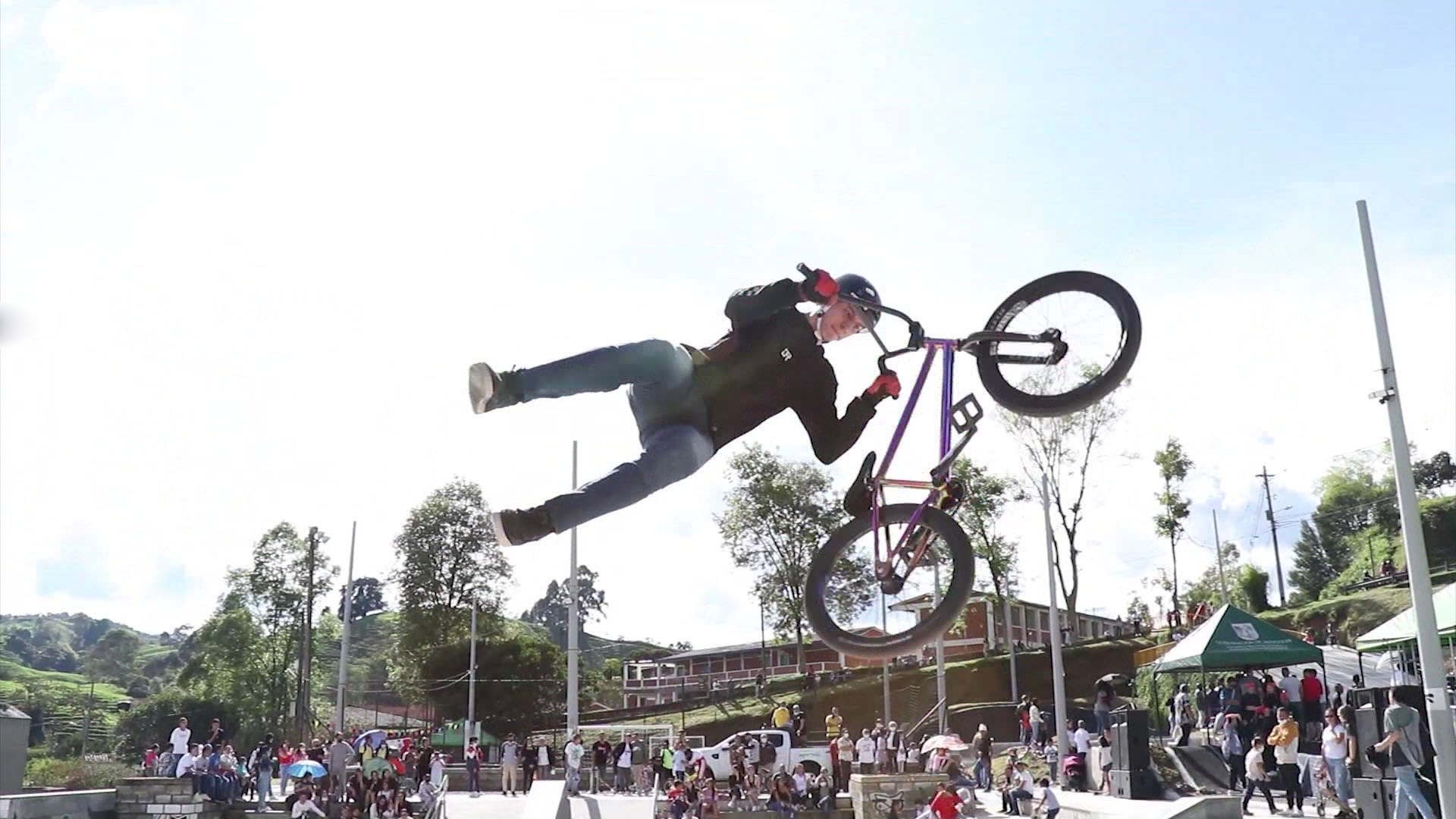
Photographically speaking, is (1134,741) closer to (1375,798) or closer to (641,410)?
(1375,798)

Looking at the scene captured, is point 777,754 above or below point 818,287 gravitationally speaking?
below

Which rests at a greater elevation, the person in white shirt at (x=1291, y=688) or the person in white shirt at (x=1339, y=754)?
the person in white shirt at (x=1291, y=688)

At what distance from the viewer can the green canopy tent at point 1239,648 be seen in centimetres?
2206

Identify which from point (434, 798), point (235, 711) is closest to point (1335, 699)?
point (434, 798)

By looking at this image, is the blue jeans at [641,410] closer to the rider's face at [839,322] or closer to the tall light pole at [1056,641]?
the rider's face at [839,322]

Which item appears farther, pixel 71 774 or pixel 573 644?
pixel 71 774

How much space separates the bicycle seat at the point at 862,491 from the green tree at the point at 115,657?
133019mm

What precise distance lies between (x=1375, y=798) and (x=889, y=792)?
420 inches

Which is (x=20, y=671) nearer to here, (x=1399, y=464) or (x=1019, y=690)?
(x=1019, y=690)

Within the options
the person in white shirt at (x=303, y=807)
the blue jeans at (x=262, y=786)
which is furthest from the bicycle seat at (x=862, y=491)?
the blue jeans at (x=262, y=786)

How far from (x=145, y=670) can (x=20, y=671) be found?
658 inches

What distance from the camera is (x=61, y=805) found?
2312 cm

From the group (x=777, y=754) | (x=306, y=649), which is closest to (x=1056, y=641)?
(x=777, y=754)

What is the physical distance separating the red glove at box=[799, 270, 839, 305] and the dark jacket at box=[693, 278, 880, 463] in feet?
0.24
